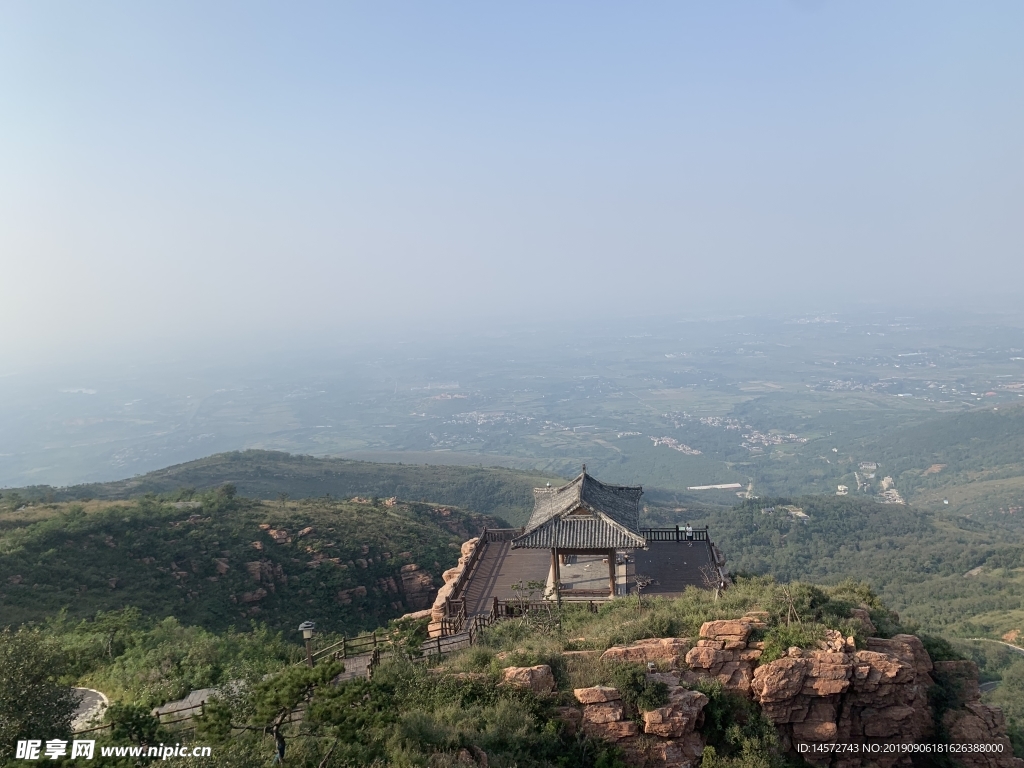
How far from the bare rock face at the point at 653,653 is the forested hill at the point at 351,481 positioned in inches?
1749

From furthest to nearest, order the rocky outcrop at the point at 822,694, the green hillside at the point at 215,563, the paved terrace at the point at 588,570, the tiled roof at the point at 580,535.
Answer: the green hillside at the point at 215,563
the paved terrace at the point at 588,570
the tiled roof at the point at 580,535
the rocky outcrop at the point at 822,694

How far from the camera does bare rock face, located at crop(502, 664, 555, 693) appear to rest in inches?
511

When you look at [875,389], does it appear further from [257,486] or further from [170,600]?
[170,600]

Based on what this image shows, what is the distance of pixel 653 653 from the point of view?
45.7 ft

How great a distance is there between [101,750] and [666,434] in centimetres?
14892

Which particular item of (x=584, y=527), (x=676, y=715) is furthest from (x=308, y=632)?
(x=584, y=527)

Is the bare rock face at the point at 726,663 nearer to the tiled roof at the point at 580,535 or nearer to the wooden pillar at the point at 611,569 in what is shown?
the tiled roof at the point at 580,535

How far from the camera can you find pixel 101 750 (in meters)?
9.12

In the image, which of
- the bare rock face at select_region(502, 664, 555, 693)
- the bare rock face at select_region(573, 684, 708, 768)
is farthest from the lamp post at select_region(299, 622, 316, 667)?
the bare rock face at select_region(573, 684, 708, 768)

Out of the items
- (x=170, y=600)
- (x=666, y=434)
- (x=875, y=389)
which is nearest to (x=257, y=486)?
(x=170, y=600)

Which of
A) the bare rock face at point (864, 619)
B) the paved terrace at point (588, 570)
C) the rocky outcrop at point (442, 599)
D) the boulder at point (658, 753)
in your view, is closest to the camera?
the boulder at point (658, 753)

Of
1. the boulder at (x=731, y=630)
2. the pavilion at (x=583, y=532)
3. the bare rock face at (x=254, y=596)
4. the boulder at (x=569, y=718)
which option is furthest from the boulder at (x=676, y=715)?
the bare rock face at (x=254, y=596)

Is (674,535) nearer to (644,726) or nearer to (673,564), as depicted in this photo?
(673,564)

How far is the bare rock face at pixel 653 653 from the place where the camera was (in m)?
13.8
